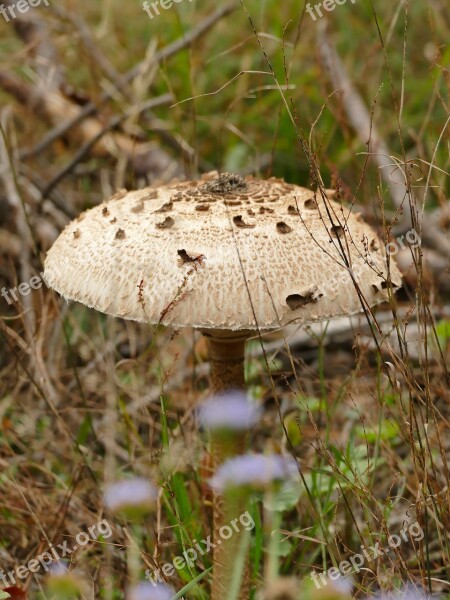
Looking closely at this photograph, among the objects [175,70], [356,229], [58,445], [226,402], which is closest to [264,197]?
[356,229]

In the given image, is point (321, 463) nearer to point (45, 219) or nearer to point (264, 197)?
point (264, 197)

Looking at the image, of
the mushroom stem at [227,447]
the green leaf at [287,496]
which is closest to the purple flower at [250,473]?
the mushroom stem at [227,447]

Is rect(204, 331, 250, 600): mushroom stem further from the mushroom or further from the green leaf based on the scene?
the green leaf

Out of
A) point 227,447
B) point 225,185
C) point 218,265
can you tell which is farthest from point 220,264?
point 227,447

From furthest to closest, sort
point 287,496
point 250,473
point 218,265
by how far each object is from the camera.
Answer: point 287,496 → point 218,265 → point 250,473

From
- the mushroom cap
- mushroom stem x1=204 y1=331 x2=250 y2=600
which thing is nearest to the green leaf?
mushroom stem x1=204 y1=331 x2=250 y2=600

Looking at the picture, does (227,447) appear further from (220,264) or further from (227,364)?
(220,264)

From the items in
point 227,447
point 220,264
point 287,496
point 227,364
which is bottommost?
point 287,496

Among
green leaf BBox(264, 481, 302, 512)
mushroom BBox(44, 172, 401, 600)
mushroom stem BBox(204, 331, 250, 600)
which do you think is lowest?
green leaf BBox(264, 481, 302, 512)

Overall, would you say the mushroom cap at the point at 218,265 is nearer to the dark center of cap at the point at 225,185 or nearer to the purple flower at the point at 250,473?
the dark center of cap at the point at 225,185

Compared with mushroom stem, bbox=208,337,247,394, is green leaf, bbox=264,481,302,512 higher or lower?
lower
